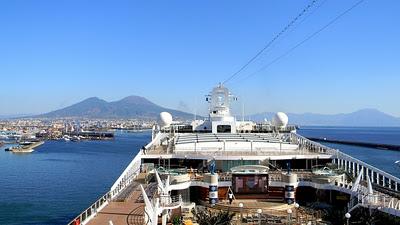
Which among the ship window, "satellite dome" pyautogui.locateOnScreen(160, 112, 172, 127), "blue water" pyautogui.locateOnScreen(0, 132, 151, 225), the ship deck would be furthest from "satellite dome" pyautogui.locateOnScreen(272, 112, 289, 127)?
the ship deck

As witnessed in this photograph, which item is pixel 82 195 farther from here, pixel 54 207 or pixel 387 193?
pixel 387 193

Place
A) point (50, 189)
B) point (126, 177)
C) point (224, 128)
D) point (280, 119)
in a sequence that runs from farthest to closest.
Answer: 1. point (50, 189)
2. point (280, 119)
3. point (224, 128)
4. point (126, 177)

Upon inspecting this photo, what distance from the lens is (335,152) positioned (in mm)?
33375

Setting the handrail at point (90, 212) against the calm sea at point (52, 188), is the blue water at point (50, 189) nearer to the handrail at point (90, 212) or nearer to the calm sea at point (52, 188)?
the calm sea at point (52, 188)

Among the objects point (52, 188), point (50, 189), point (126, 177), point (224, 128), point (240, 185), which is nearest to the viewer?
point (240, 185)

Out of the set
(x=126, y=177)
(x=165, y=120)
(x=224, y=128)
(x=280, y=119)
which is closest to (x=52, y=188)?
(x=165, y=120)

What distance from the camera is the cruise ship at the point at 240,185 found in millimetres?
23656

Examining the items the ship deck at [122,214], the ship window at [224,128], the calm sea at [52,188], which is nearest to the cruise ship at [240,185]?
the ship deck at [122,214]

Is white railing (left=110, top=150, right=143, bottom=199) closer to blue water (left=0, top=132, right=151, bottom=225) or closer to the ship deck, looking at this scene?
the ship deck

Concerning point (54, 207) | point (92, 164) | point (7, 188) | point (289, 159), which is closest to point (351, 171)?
point (289, 159)

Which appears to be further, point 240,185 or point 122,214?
point 240,185

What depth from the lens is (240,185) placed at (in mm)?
Answer: 28438

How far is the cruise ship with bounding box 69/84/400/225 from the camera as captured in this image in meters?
23.7

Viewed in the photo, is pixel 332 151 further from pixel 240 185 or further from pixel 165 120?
pixel 165 120
